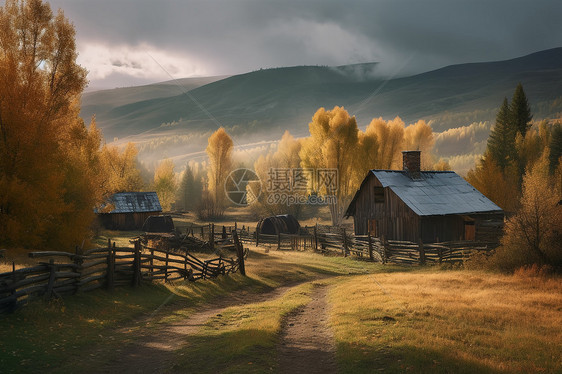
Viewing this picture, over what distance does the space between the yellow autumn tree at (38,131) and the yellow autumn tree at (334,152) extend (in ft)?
103

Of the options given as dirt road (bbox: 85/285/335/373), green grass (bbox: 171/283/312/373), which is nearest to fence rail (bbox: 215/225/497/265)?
green grass (bbox: 171/283/312/373)

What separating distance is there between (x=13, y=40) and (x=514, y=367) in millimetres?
25004

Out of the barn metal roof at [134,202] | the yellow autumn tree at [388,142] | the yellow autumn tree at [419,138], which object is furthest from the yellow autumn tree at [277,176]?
the barn metal roof at [134,202]

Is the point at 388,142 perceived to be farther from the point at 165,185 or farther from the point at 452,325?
the point at 452,325

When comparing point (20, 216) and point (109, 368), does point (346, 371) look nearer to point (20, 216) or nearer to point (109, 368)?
point (109, 368)

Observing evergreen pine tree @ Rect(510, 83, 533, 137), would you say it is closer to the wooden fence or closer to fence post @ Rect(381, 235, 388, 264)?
fence post @ Rect(381, 235, 388, 264)

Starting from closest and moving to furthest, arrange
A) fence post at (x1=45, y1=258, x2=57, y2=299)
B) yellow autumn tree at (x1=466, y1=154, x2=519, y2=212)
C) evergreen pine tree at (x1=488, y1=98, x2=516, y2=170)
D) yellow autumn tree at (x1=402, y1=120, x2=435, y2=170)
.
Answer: fence post at (x1=45, y1=258, x2=57, y2=299)
yellow autumn tree at (x1=466, y1=154, x2=519, y2=212)
evergreen pine tree at (x1=488, y1=98, x2=516, y2=170)
yellow autumn tree at (x1=402, y1=120, x2=435, y2=170)

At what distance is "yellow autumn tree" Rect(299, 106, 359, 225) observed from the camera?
49.0m

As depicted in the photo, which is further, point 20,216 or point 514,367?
point 20,216

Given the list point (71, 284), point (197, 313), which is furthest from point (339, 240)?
point (71, 284)

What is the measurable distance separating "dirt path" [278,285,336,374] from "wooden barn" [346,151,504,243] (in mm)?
15347

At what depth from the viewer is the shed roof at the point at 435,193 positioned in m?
28.3

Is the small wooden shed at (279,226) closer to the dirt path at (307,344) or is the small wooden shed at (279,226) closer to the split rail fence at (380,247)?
the split rail fence at (380,247)

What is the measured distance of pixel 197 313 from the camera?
13.8 metres
